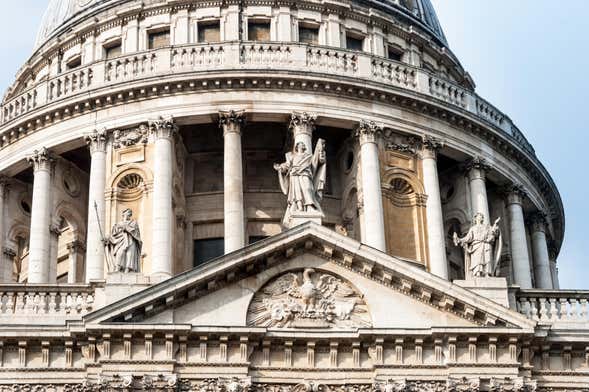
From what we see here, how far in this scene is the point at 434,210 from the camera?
1911 inches

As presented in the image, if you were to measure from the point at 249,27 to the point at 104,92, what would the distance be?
6.42 meters

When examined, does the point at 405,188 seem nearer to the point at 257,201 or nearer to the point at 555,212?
the point at 257,201

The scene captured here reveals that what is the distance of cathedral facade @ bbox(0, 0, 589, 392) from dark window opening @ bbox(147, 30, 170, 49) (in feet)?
0.25

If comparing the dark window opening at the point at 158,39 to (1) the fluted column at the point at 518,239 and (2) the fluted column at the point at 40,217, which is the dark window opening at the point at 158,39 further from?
(1) the fluted column at the point at 518,239

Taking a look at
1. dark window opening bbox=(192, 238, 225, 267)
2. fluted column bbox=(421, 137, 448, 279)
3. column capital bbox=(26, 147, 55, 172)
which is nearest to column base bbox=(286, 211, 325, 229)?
fluted column bbox=(421, 137, 448, 279)

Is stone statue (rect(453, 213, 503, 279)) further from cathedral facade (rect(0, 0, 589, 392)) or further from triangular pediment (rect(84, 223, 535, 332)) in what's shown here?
triangular pediment (rect(84, 223, 535, 332))

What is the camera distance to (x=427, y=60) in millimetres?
55750

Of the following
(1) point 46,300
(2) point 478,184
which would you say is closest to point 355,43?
(2) point 478,184

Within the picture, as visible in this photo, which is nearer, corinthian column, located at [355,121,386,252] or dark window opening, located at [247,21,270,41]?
corinthian column, located at [355,121,386,252]

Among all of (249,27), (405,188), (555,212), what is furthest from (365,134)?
(555,212)

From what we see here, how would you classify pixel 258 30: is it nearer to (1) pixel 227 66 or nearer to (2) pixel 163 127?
(1) pixel 227 66

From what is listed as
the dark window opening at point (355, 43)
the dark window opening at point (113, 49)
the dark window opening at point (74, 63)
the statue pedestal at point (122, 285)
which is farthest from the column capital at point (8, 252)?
the statue pedestal at point (122, 285)

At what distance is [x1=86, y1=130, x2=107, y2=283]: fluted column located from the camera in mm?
45875

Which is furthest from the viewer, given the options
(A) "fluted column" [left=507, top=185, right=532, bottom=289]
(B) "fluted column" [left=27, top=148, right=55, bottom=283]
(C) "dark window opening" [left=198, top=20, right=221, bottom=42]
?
(C) "dark window opening" [left=198, top=20, right=221, bottom=42]
